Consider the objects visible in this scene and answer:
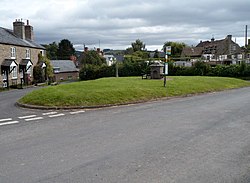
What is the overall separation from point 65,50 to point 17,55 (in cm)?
6713

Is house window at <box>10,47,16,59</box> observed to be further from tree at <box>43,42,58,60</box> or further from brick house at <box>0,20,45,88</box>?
tree at <box>43,42,58,60</box>

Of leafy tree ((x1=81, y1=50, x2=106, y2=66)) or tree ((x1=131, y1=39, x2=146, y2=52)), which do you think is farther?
tree ((x1=131, y1=39, x2=146, y2=52))

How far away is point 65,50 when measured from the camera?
104 m

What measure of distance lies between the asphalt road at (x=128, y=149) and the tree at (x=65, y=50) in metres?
95.2

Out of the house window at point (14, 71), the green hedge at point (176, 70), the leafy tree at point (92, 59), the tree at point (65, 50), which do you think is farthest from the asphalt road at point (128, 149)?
the tree at point (65, 50)

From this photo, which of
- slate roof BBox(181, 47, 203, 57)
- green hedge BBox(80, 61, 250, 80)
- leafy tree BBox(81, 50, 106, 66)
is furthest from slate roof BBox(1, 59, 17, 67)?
slate roof BBox(181, 47, 203, 57)

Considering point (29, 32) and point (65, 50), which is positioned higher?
point (65, 50)

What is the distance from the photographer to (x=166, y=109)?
41.0 feet

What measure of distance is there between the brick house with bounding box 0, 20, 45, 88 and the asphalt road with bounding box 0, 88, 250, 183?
87.5ft

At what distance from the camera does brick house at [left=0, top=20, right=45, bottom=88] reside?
33.9m

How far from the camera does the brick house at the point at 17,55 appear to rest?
33.9 m

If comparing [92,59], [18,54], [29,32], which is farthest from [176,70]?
[92,59]

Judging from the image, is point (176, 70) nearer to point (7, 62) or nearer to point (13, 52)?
point (13, 52)

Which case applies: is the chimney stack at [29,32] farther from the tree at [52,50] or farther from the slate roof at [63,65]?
the tree at [52,50]
